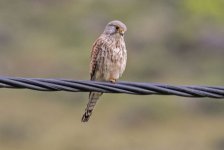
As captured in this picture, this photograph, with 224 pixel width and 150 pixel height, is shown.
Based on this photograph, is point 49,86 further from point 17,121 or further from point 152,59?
point 152,59

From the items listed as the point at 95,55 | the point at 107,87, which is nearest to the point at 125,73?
the point at 95,55

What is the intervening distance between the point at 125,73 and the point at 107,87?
2226 cm

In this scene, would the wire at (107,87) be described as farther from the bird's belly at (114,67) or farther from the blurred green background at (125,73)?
the blurred green background at (125,73)

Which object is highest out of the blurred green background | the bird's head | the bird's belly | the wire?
the blurred green background

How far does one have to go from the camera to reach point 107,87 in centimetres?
468

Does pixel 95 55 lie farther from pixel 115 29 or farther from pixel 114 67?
pixel 115 29

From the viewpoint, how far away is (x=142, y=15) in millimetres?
37688

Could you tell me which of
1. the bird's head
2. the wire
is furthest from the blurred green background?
the wire

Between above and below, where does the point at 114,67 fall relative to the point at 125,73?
below

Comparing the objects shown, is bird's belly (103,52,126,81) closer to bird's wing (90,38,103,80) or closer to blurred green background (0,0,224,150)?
bird's wing (90,38,103,80)

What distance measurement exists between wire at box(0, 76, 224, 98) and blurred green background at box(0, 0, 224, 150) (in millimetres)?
15566

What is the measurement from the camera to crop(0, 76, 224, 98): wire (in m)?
4.61

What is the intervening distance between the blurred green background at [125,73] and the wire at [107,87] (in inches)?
613

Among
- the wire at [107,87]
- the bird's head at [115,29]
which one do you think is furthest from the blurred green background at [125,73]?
the wire at [107,87]
